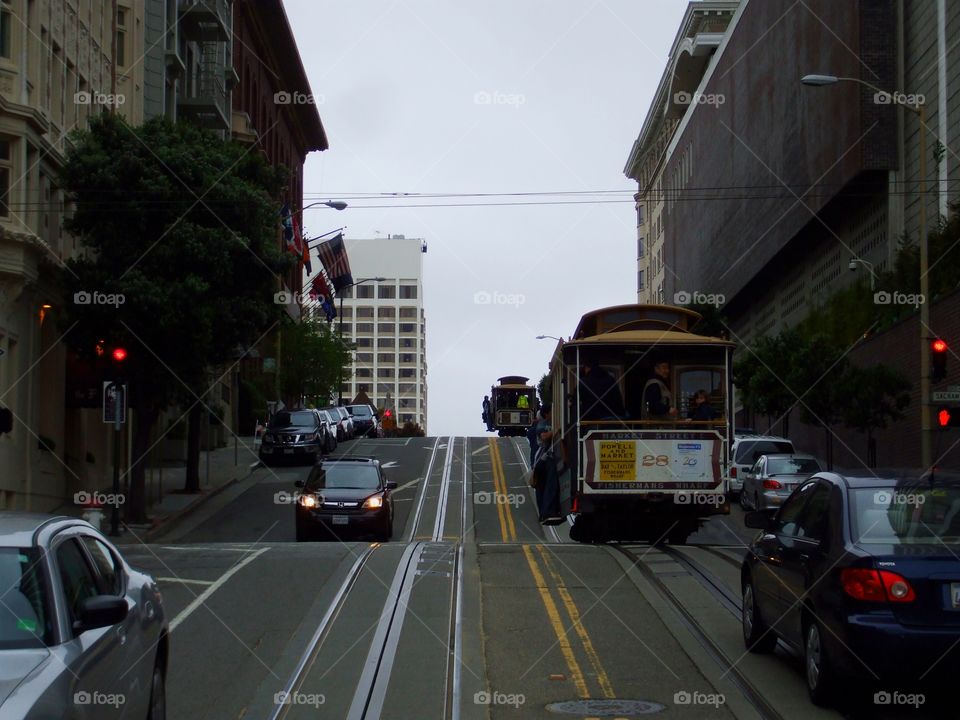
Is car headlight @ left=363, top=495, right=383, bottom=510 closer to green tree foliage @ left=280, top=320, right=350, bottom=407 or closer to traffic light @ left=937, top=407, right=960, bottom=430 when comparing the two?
traffic light @ left=937, top=407, right=960, bottom=430

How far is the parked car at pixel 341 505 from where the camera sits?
23.5 metres

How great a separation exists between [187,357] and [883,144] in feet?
77.5

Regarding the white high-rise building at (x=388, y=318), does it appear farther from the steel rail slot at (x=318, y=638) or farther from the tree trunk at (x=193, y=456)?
the steel rail slot at (x=318, y=638)

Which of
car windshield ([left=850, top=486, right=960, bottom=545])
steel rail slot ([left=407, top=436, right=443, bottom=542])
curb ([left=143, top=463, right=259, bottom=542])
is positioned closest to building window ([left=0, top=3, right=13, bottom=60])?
curb ([left=143, top=463, right=259, bottom=542])

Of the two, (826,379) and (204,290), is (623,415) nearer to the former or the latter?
(204,290)

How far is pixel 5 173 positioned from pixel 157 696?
74.4 feet

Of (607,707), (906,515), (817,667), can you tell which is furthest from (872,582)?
(607,707)

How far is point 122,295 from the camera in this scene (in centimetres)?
2795

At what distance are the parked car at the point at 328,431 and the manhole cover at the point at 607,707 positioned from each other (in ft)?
113

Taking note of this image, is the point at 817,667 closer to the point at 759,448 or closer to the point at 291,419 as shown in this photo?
the point at 759,448

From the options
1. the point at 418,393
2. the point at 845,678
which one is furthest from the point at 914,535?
the point at 418,393

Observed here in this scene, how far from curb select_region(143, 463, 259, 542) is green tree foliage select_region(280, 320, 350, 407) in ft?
65.9

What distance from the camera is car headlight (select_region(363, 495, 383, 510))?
23719 mm

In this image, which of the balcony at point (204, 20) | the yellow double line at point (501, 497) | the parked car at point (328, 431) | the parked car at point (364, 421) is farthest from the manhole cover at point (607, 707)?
the parked car at point (364, 421)
